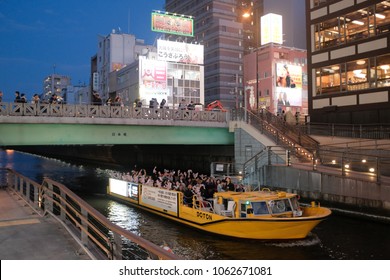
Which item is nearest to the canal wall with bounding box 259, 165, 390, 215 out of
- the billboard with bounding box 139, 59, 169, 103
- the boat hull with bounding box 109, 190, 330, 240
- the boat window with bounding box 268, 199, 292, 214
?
the boat hull with bounding box 109, 190, 330, 240

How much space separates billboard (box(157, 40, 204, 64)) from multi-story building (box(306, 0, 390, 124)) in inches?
1084

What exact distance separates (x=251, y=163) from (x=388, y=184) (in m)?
14.4

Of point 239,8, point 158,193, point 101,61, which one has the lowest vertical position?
point 158,193

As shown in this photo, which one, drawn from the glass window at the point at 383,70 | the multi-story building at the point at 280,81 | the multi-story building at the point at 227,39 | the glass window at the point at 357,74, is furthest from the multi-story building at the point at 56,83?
the glass window at the point at 383,70

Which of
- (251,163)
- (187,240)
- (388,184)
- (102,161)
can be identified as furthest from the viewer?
(102,161)

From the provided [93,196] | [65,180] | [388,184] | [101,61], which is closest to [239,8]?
[101,61]

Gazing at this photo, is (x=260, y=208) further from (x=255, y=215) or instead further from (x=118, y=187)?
(x=118, y=187)

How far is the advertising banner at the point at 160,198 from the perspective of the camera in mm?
22047

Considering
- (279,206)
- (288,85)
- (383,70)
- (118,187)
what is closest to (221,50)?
(288,85)

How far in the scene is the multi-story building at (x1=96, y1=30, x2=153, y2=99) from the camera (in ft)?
263

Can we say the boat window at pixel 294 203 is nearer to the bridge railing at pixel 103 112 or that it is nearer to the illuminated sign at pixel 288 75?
the bridge railing at pixel 103 112

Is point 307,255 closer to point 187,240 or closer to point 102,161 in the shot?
point 187,240

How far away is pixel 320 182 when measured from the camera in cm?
2442

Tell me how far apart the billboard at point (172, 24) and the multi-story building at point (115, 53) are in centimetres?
1130
